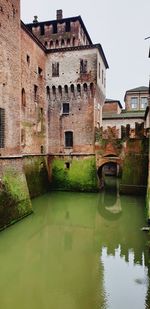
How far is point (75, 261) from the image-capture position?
8.57m

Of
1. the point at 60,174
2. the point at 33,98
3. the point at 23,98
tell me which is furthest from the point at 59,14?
the point at 60,174

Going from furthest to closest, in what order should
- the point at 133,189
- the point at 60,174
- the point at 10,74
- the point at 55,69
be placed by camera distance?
the point at 55,69
the point at 60,174
the point at 133,189
the point at 10,74

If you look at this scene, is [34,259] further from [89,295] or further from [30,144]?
[30,144]

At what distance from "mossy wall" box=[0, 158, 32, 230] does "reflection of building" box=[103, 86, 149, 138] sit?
29.8 ft

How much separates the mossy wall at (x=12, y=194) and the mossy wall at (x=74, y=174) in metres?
7.13

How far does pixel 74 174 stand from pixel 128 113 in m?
15.4

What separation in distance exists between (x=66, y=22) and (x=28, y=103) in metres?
9.02

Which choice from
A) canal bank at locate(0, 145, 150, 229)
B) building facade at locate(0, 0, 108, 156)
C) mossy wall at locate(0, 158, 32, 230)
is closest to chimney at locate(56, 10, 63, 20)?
building facade at locate(0, 0, 108, 156)

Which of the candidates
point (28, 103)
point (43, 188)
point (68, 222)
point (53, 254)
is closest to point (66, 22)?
point (28, 103)

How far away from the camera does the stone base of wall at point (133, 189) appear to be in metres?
18.2

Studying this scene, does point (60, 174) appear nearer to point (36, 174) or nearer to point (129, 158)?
point (36, 174)

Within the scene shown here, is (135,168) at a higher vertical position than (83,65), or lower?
lower

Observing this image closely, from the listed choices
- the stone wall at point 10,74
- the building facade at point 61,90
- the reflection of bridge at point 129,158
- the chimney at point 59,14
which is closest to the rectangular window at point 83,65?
the building facade at point 61,90

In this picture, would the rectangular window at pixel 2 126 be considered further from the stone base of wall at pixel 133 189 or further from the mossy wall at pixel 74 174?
the stone base of wall at pixel 133 189
